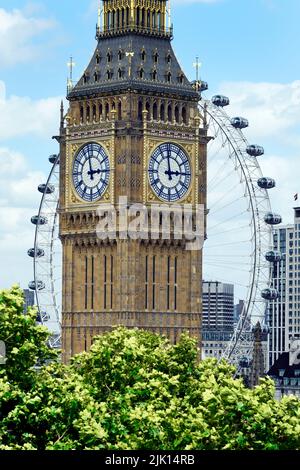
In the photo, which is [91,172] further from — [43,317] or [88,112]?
[43,317]

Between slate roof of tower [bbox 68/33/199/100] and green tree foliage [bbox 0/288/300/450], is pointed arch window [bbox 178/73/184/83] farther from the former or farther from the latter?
green tree foliage [bbox 0/288/300/450]

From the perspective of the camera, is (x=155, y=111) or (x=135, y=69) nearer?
(x=135, y=69)

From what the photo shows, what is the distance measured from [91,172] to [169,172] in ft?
19.6

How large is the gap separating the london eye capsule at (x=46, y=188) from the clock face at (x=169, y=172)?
1169 inches

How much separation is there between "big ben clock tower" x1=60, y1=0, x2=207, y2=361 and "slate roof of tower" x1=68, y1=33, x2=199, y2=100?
0.25ft

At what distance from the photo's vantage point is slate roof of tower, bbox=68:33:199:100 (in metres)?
169

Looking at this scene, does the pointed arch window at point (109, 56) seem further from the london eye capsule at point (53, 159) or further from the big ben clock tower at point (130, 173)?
the london eye capsule at point (53, 159)

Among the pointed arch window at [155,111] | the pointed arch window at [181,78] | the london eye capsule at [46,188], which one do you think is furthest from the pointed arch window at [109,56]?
the london eye capsule at [46,188]

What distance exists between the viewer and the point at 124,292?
168750mm

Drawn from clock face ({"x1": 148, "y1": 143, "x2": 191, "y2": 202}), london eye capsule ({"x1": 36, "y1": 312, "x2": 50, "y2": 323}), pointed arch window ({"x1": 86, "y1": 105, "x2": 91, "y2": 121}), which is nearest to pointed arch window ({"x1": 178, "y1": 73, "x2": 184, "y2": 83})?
clock face ({"x1": 148, "y1": 143, "x2": 191, "y2": 202})

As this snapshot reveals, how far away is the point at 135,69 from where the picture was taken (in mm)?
169500

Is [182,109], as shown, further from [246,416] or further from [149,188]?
[246,416]

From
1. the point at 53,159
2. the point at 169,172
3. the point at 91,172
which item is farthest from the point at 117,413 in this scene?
the point at 53,159
